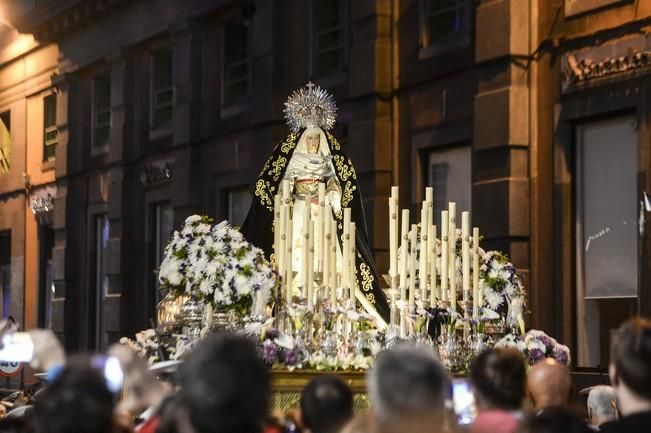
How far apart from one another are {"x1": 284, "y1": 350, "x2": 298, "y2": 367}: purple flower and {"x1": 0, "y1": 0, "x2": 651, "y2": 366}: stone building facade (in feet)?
16.5

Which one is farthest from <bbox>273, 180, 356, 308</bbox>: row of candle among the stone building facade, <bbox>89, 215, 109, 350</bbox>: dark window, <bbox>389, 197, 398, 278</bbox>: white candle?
<bbox>89, 215, 109, 350</bbox>: dark window

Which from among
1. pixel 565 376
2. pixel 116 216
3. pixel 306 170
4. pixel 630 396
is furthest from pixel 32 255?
pixel 630 396

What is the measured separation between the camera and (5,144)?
33500mm

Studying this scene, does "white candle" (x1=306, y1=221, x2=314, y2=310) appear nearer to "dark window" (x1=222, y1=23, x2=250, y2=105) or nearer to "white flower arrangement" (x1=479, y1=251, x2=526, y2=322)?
"white flower arrangement" (x1=479, y1=251, x2=526, y2=322)

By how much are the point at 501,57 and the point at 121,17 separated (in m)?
12.4

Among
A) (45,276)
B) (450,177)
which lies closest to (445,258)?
(450,177)

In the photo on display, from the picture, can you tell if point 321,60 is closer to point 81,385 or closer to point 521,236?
point 521,236

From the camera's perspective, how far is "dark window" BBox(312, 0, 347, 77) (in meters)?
21.6

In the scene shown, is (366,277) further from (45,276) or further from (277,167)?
(45,276)

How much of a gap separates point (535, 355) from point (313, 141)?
304 centimetres

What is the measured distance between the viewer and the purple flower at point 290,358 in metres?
11.1

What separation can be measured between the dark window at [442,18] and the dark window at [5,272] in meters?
16.1

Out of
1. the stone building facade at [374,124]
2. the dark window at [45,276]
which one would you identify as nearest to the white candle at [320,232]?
the stone building facade at [374,124]

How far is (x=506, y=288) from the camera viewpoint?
1273 centimetres
